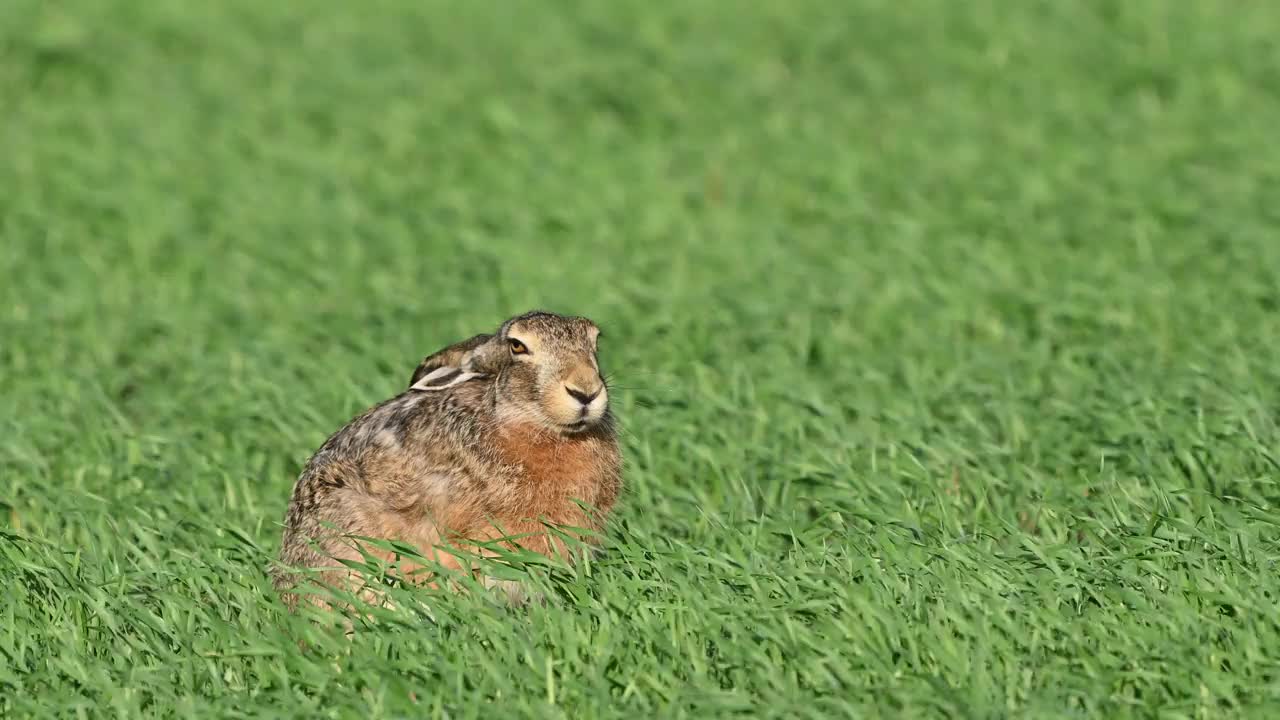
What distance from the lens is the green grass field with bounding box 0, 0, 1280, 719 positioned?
5.16 metres

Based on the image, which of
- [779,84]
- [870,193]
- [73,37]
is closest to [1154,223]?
[870,193]

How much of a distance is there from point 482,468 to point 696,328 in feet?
11.7

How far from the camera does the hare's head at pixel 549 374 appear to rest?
19.2ft

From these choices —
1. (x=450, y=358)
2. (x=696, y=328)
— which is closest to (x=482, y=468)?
(x=450, y=358)

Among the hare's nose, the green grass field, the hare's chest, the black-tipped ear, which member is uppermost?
the hare's nose

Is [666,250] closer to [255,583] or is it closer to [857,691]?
[255,583]

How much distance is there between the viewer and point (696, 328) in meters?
9.34

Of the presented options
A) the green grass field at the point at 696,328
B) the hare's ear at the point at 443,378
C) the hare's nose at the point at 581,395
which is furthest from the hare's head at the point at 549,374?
the green grass field at the point at 696,328

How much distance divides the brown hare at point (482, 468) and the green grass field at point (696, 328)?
0.22 metres

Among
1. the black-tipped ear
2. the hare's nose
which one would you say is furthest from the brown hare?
the black-tipped ear

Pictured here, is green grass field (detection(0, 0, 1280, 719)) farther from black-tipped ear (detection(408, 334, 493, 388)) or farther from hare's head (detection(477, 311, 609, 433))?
black-tipped ear (detection(408, 334, 493, 388))

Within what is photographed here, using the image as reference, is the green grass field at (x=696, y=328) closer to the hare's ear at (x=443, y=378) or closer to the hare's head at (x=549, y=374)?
the hare's head at (x=549, y=374)

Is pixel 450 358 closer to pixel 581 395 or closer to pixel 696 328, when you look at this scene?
pixel 581 395

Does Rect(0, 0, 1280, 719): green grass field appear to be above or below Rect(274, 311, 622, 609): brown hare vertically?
below
